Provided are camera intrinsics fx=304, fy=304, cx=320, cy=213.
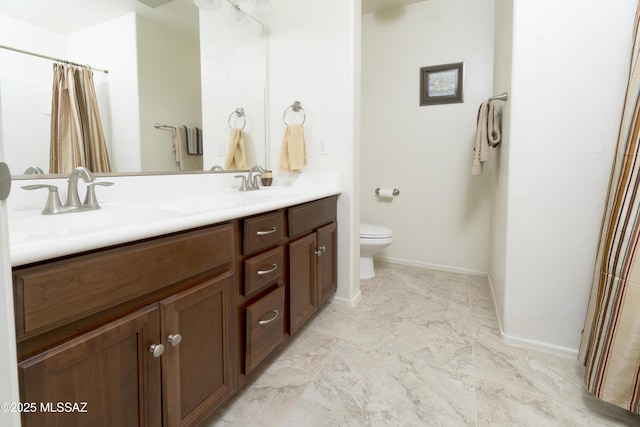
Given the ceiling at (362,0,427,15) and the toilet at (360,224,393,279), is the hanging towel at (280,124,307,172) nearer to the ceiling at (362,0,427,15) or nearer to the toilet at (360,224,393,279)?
the toilet at (360,224,393,279)

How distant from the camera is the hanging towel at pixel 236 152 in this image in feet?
6.06

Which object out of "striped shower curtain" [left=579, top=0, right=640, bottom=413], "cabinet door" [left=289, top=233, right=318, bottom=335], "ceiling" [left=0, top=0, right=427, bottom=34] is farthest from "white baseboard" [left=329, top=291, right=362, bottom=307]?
"ceiling" [left=0, top=0, right=427, bottom=34]

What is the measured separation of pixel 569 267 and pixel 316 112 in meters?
1.57

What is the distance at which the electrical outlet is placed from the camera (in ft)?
6.33

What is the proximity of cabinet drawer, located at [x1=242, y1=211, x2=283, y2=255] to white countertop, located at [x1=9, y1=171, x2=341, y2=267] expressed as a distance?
0.15 ft

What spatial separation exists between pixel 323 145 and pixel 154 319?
4.67 ft

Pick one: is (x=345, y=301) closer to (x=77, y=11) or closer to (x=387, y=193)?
(x=387, y=193)

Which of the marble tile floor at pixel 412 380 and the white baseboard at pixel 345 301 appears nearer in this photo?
the marble tile floor at pixel 412 380

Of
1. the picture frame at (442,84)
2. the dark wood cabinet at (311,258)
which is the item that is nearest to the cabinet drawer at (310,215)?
the dark wood cabinet at (311,258)

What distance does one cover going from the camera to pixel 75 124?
3.60 ft

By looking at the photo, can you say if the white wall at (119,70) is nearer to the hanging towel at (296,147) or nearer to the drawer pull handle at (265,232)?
the drawer pull handle at (265,232)

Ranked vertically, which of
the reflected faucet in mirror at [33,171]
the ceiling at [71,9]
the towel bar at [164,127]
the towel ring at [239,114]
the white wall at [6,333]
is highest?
the ceiling at [71,9]

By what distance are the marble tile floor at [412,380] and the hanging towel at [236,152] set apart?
1.06m

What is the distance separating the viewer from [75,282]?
2.01 ft
